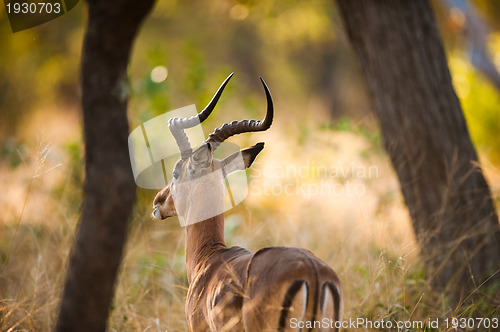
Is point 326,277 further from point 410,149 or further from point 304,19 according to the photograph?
point 304,19

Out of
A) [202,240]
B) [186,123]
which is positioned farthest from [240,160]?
[202,240]

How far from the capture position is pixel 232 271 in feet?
8.79

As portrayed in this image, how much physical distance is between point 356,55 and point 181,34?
15174 mm

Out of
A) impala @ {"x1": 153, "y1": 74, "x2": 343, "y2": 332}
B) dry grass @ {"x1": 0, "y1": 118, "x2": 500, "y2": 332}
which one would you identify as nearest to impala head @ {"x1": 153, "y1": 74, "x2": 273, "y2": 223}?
impala @ {"x1": 153, "y1": 74, "x2": 343, "y2": 332}

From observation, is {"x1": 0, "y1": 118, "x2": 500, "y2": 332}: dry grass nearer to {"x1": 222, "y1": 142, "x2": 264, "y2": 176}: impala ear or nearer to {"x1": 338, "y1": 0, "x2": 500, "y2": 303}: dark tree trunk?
{"x1": 338, "y1": 0, "x2": 500, "y2": 303}: dark tree trunk

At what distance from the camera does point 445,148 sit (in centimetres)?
436

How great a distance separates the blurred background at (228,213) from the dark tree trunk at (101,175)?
424mm

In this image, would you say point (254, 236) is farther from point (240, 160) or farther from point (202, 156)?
point (202, 156)

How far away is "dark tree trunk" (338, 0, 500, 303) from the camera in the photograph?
429 centimetres

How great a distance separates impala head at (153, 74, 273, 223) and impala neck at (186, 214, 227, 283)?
0.04 metres

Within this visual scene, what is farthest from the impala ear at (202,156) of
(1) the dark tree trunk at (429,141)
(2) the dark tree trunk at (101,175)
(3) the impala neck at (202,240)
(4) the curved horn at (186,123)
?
(1) the dark tree trunk at (429,141)

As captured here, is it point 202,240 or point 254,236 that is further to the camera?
point 254,236

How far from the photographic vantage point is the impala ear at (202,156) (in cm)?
313

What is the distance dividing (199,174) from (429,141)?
7.00 feet
